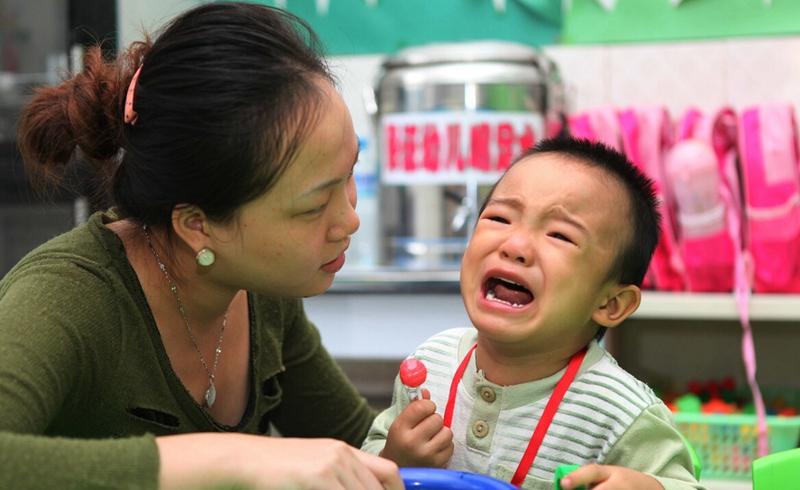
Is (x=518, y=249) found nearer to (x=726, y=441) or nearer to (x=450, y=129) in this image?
(x=726, y=441)

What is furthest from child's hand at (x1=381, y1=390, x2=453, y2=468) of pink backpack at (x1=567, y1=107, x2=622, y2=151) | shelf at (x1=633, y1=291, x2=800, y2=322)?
pink backpack at (x1=567, y1=107, x2=622, y2=151)

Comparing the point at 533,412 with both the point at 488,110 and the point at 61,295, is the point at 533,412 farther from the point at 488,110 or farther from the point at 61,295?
the point at 488,110

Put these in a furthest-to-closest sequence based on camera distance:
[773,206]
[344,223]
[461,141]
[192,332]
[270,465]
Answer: [461,141]
[773,206]
[192,332]
[344,223]
[270,465]

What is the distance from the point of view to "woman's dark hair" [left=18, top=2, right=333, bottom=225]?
102 cm

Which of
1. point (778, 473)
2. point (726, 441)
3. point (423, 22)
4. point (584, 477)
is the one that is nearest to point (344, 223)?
point (584, 477)

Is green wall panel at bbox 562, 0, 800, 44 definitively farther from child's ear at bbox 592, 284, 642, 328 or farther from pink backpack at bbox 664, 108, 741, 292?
child's ear at bbox 592, 284, 642, 328

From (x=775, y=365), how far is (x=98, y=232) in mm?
1844

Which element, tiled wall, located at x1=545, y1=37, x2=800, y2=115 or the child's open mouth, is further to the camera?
tiled wall, located at x1=545, y1=37, x2=800, y2=115

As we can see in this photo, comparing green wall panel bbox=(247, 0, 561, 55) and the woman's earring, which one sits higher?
green wall panel bbox=(247, 0, 561, 55)

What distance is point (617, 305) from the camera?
111 cm

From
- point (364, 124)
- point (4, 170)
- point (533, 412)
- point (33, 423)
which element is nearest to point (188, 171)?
point (33, 423)

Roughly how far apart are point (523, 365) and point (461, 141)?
136 centimetres

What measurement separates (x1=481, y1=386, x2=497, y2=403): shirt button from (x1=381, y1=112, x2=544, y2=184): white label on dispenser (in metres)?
1.34

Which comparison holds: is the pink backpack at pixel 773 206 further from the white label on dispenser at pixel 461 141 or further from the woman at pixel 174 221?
the woman at pixel 174 221
